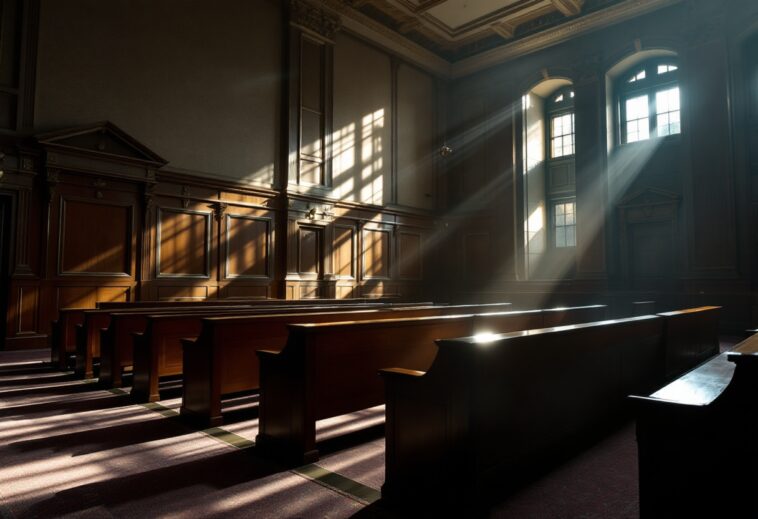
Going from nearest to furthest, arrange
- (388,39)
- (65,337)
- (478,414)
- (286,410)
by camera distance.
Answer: (478,414) < (286,410) < (65,337) < (388,39)

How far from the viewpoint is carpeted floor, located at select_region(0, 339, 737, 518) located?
2186 mm

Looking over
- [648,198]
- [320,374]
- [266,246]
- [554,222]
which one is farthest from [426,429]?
[554,222]

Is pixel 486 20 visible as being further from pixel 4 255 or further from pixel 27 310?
pixel 27 310

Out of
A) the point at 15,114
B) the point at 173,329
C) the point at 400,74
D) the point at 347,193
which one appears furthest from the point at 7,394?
the point at 400,74

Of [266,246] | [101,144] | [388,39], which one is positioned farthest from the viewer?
[388,39]

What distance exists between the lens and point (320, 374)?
2.93 metres

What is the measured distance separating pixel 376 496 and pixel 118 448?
1.67m

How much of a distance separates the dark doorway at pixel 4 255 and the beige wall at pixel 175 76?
1.30 m

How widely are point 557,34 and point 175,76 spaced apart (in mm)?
8751

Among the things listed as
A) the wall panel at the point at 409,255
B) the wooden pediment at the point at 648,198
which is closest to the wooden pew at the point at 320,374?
the wall panel at the point at 409,255

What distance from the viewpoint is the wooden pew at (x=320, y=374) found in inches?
111

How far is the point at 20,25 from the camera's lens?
7.37 metres

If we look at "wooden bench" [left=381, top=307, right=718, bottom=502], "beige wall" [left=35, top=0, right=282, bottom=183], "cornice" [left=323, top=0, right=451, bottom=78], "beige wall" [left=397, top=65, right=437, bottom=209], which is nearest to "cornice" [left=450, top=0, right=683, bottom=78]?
"cornice" [left=323, top=0, right=451, bottom=78]

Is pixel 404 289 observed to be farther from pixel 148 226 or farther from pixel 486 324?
Answer: pixel 486 324
